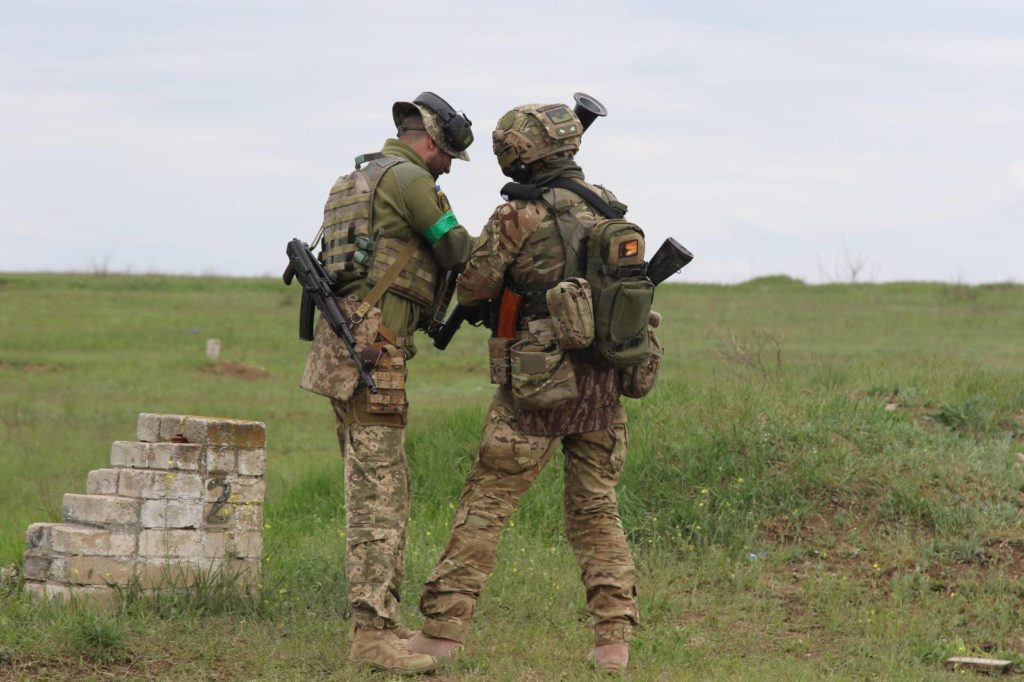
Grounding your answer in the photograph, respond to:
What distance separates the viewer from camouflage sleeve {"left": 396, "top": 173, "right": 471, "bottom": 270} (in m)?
5.74

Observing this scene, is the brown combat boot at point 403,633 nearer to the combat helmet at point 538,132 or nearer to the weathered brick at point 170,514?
the weathered brick at point 170,514

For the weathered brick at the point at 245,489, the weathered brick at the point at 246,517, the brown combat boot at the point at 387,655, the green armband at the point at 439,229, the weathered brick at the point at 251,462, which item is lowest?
the brown combat boot at the point at 387,655

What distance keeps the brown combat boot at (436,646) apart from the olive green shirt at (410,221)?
1.39m

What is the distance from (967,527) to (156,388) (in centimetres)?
1228

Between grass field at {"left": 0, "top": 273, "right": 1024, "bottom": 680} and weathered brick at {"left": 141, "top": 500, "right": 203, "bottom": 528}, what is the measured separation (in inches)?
14.6

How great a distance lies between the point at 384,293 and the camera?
Answer: 585 cm

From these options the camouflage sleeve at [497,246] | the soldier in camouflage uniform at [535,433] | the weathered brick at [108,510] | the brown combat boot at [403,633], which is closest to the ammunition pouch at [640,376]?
the soldier in camouflage uniform at [535,433]

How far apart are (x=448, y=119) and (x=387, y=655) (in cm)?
240

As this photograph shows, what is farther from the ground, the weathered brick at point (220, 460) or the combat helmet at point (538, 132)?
the combat helmet at point (538, 132)

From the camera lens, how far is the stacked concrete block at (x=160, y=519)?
21.3ft

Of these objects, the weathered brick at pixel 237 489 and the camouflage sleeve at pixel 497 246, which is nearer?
the camouflage sleeve at pixel 497 246

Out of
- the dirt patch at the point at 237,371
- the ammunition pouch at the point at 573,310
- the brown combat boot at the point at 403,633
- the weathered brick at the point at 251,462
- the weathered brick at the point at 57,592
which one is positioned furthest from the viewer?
the dirt patch at the point at 237,371

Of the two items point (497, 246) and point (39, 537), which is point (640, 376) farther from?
point (39, 537)

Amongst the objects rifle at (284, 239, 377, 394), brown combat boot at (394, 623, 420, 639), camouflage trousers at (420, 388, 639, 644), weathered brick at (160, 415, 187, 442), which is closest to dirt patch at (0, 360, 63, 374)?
weathered brick at (160, 415, 187, 442)
